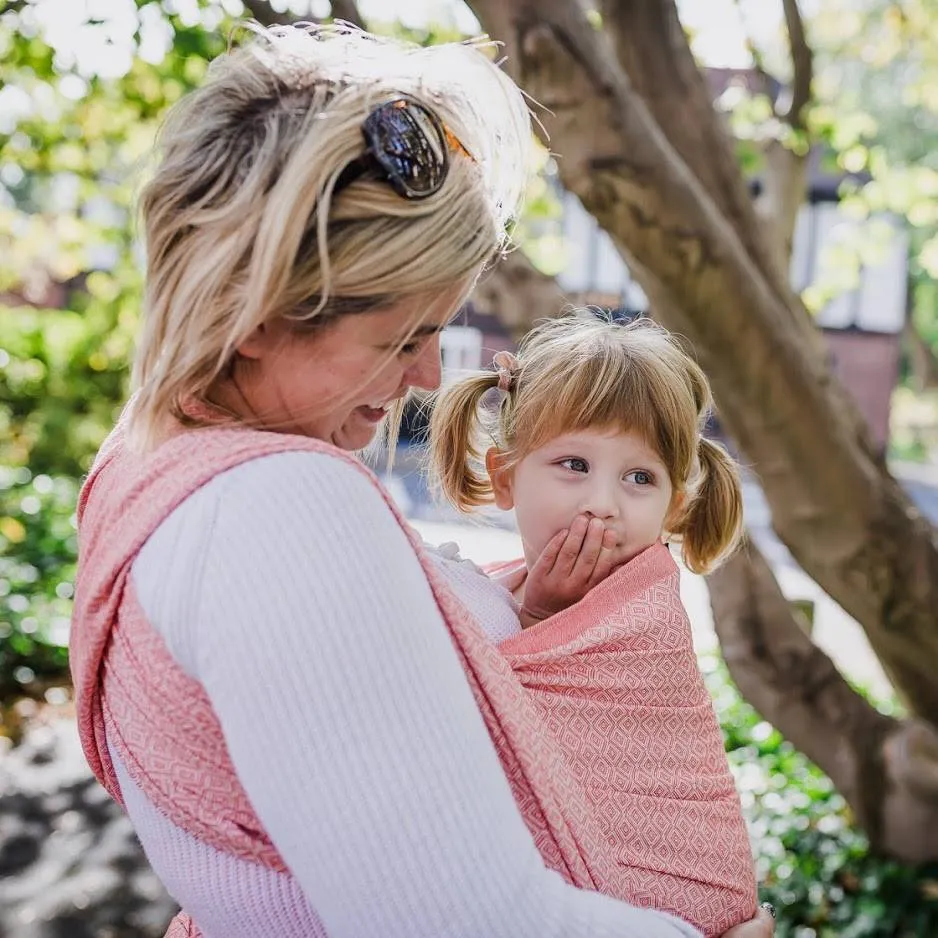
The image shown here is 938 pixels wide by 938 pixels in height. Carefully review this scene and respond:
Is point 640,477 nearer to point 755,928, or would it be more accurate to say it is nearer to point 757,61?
point 755,928

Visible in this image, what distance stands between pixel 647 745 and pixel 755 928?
10.8 inches

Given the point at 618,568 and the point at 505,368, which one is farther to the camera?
the point at 505,368

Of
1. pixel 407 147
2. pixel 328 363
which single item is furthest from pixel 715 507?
pixel 407 147

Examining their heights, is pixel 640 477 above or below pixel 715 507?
above

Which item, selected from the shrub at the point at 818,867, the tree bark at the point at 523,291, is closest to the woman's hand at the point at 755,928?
the tree bark at the point at 523,291

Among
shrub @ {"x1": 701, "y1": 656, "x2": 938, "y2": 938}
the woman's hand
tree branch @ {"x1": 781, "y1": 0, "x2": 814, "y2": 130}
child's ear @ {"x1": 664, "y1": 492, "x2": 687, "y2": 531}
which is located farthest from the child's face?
tree branch @ {"x1": 781, "y1": 0, "x2": 814, "y2": 130}

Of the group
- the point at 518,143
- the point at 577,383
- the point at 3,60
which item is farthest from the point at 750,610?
the point at 3,60

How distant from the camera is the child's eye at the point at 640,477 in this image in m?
1.84

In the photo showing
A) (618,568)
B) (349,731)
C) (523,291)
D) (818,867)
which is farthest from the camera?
(818,867)

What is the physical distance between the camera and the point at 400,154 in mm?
1108

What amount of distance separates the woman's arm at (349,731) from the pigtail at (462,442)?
1.11 m

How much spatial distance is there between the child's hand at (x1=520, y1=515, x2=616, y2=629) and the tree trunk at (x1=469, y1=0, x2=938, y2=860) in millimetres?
1266

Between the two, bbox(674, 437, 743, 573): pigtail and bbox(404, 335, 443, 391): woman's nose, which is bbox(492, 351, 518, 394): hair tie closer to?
bbox(674, 437, 743, 573): pigtail

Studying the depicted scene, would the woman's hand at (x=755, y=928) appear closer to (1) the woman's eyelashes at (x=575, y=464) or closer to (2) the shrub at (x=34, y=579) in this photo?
(1) the woman's eyelashes at (x=575, y=464)
